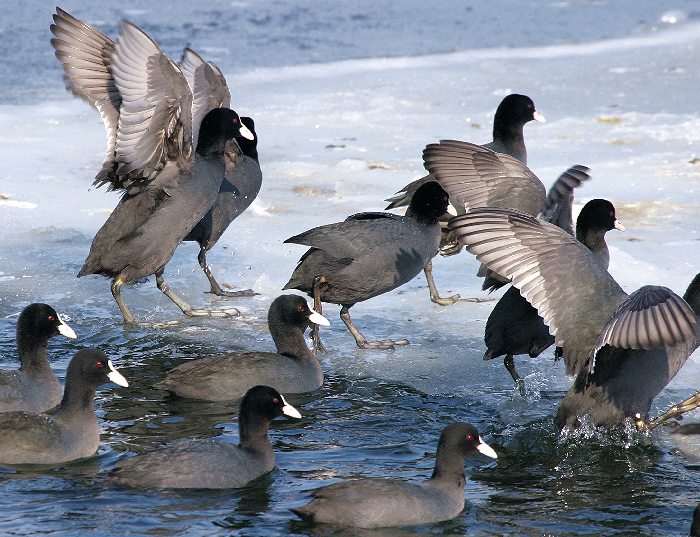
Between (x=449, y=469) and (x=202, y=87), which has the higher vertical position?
(x=202, y=87)

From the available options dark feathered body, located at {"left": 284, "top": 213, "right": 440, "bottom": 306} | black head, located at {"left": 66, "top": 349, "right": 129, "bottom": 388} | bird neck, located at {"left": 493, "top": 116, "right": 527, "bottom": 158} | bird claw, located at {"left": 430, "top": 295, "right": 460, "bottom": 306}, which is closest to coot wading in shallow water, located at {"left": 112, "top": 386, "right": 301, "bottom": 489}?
black head, located at {"left": 66, "top": 349, "right": 129, "bottom": 388}

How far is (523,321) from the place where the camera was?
20.0ft

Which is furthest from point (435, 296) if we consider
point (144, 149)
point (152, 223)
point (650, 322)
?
point (650, 322)

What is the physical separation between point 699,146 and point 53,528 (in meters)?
7.54

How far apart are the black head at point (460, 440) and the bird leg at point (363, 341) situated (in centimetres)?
190

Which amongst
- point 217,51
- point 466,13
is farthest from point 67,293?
point 466,13

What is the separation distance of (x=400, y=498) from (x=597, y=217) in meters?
2.34

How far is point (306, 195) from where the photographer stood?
30.7ft

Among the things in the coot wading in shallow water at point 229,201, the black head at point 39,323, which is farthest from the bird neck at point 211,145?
the black head at point 39,323

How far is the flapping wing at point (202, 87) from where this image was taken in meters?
8.01

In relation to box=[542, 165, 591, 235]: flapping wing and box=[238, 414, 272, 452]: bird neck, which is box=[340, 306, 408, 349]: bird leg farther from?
box=[238, 414, 272, 452]: bird neck

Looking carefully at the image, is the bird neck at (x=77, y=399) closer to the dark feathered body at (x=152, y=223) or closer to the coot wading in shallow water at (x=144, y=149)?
the coot wading in shallow water at (x=144, y=149)

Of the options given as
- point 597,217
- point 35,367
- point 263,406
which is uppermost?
point 597,217

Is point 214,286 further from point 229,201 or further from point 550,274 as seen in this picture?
point 550,274
